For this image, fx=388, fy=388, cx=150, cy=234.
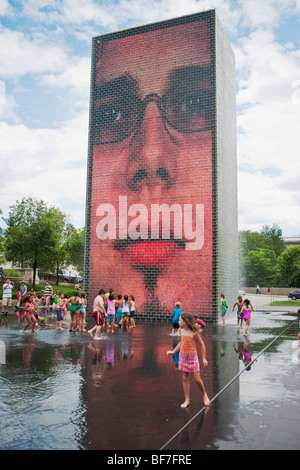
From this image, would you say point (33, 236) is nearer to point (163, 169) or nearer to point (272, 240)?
point (163, 169)

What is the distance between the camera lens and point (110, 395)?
6.62 metres

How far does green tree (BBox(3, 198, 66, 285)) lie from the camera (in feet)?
122

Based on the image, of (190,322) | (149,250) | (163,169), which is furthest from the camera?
(163,169)

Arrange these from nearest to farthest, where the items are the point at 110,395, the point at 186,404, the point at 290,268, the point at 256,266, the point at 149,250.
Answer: the point at 186,404 → the point at 110,395 → the point at 149,250 → the point at 290,268 → the point at 256,266

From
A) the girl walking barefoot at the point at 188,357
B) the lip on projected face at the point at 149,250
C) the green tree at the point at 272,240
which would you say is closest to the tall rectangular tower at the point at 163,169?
the lip on projected face at the point at 149,250

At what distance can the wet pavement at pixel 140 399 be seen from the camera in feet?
15.5

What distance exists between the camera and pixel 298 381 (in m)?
7.62

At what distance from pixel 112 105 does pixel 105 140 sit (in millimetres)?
2136

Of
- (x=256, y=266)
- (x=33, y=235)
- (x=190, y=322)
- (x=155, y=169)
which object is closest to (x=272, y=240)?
(x=256, y=266)

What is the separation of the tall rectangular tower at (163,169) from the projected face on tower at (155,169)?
0.18ft

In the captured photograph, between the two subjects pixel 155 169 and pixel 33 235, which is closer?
pixel 155 169

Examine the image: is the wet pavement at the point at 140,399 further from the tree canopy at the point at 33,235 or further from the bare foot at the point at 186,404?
the tree canopy at the point at 33,235
